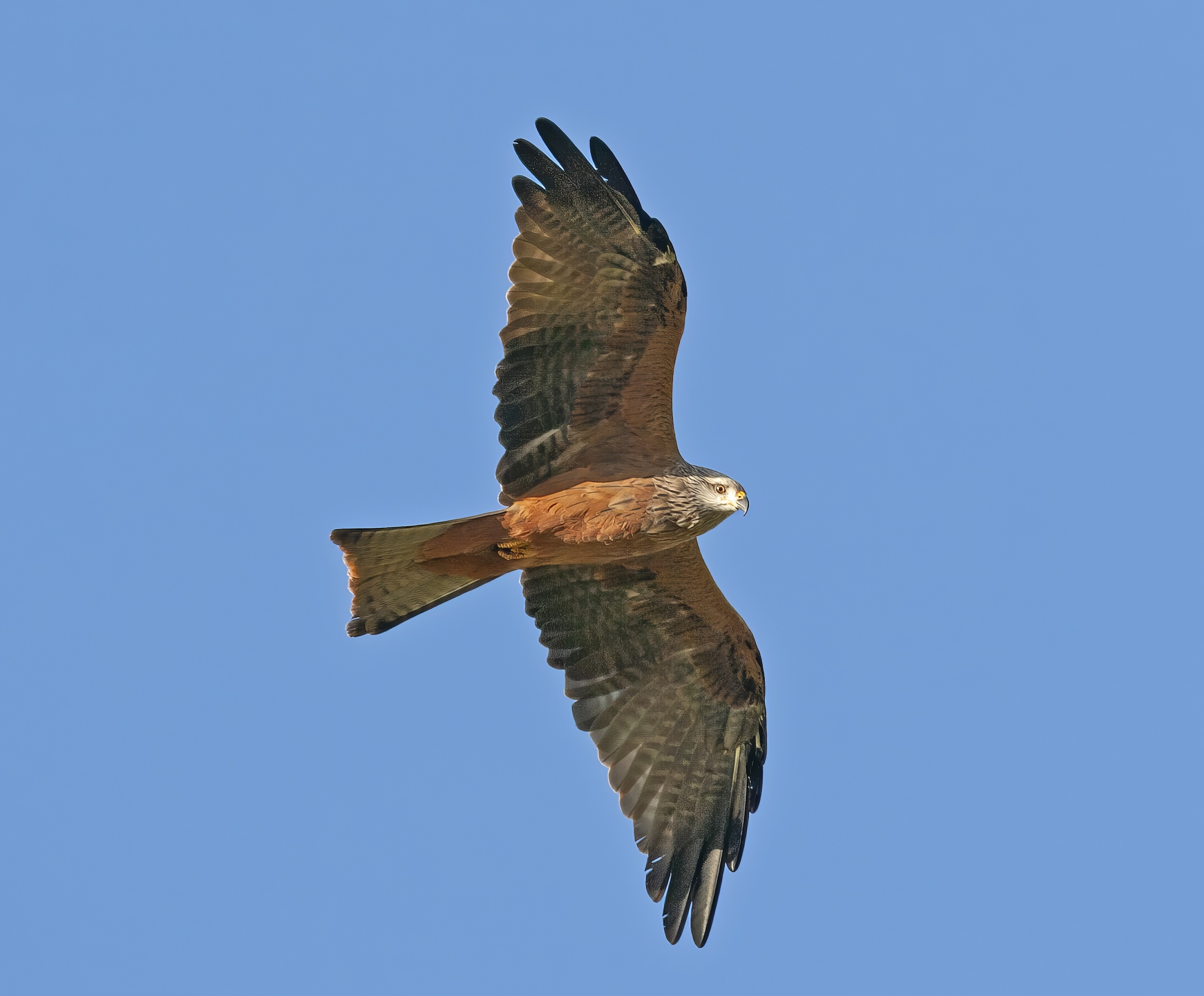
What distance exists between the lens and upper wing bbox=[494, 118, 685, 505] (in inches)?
411

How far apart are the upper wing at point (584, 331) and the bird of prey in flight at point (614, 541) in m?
0.01

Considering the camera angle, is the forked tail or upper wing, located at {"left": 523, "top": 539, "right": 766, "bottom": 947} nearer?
the forked tail

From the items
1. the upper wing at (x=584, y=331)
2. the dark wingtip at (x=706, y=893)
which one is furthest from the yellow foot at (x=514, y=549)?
the dark wingtip at (x=706, y=893)

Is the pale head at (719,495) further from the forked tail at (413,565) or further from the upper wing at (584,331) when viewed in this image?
the forked tail at (413,565)

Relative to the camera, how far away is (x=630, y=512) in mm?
10688

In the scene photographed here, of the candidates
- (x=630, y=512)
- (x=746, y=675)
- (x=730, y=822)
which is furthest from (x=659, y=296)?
(x=730, y=822)

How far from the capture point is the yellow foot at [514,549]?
35.4 ft

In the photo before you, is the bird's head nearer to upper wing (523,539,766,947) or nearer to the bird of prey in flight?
the bird of prey in flight

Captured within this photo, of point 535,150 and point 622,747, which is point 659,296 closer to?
point 535,150

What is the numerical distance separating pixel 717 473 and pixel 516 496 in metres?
1.50

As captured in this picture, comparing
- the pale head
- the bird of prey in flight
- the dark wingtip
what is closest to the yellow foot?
the bird of prey in flight

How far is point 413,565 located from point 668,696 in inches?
101

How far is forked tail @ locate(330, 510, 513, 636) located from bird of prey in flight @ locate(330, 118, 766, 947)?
13 millimetres

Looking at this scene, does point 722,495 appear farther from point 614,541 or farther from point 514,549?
point 514,549
